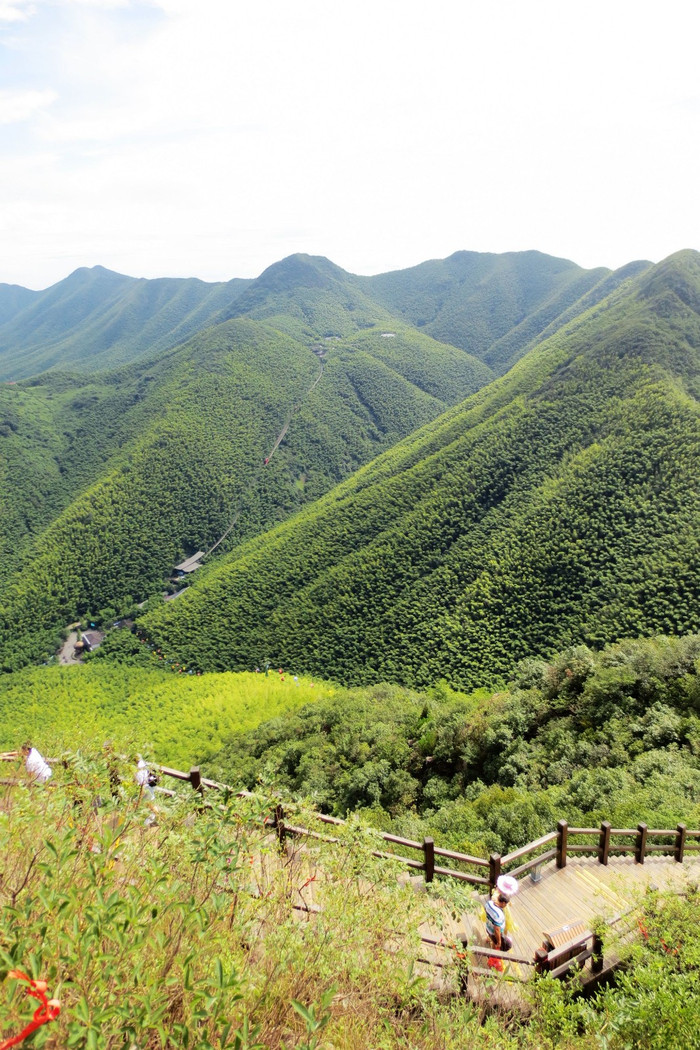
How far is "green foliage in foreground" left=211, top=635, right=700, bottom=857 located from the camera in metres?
13.8

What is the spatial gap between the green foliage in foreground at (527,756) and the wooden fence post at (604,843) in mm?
2719

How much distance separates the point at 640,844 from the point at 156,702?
46.1 meters

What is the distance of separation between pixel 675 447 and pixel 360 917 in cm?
5231

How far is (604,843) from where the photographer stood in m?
10.3

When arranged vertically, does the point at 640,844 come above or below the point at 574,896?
above

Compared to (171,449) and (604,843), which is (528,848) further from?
(171,449)

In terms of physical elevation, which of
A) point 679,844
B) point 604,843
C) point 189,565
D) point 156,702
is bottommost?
point 156,702

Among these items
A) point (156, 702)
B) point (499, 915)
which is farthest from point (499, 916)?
point (156, 702)

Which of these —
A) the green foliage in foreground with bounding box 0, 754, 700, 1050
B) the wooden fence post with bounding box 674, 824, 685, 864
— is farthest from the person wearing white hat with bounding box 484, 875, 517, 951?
the wooden fence post with bounding box 674, 824, 685, 864

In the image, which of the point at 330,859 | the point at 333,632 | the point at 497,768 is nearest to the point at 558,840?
the point at 330,859

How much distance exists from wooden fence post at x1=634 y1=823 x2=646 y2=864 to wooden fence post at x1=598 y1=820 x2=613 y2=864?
65 cm

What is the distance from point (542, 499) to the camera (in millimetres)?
52938

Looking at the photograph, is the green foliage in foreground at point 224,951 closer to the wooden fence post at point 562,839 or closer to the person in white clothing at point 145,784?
the person in white clothing at point 145,784

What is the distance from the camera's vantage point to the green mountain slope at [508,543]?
40.8 metres
